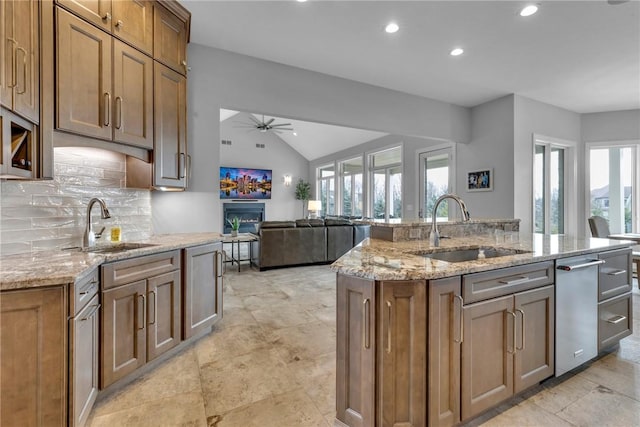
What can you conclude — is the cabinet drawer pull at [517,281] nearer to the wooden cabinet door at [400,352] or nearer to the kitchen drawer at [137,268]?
the wooden cabinet door at [400,352]

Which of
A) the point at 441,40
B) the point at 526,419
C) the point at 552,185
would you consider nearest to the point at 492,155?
the point at 552,185

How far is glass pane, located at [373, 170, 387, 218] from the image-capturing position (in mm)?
7914

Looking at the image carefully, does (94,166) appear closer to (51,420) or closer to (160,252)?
(160,252)

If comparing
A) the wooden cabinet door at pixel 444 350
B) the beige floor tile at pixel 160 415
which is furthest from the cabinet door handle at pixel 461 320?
the beige floor tile at pixel 160 415

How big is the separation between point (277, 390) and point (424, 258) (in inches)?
49.7

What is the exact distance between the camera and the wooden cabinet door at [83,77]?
1743 millimetres

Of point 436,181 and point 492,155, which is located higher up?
point 492,155

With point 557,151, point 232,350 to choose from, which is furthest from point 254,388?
point 557,151

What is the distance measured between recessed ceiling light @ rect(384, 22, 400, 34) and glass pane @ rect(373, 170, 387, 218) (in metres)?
5.09

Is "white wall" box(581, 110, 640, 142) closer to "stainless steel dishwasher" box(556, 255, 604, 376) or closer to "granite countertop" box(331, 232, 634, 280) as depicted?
"granite countertop" box(331, 232, 634, 280)

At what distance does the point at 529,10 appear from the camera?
8.48ft

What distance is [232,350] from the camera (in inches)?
97.0

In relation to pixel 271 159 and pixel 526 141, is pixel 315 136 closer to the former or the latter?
pixel 271 159

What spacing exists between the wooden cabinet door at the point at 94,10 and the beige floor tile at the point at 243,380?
2.44m
